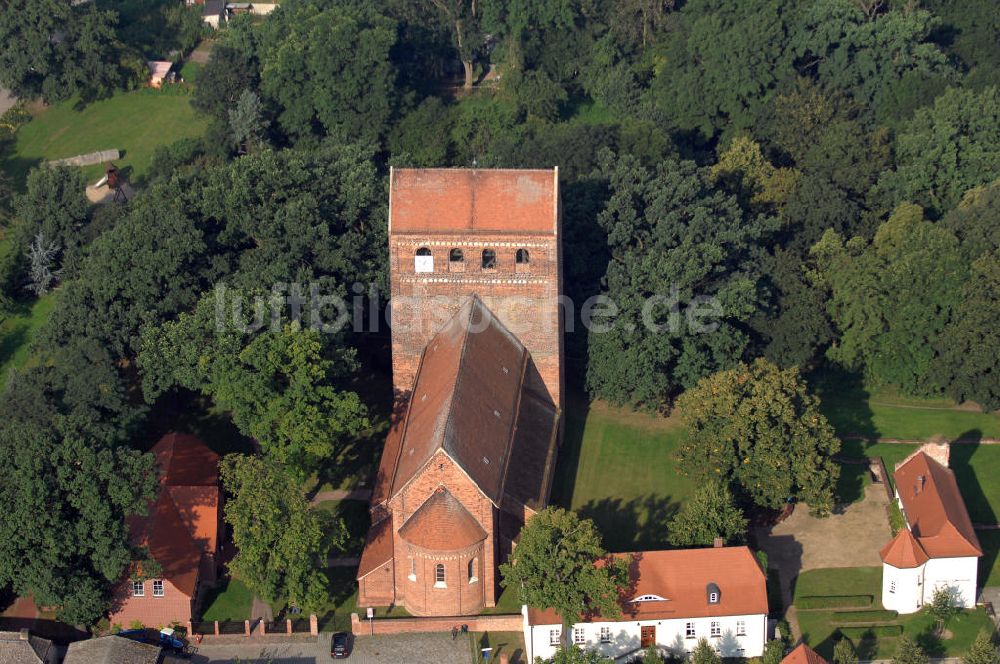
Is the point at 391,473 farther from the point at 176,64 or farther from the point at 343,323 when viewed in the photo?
the point at 176,64

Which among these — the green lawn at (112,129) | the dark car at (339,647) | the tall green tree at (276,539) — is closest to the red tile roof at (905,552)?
the dark car at (339,647)

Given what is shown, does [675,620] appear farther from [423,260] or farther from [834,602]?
[423,260]

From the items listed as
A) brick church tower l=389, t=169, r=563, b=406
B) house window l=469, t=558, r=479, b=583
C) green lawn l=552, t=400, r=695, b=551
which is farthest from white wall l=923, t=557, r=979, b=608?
brick church tower l=389, t=169, r=563, b=406

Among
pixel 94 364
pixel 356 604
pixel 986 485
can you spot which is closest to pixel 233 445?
pixel 94 364

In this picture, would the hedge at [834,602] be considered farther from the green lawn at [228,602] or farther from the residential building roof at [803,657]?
the green lawn at [228,602]

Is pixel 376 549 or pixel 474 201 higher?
pixel 474 201

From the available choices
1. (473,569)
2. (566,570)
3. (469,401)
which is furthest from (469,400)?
(566,570)
